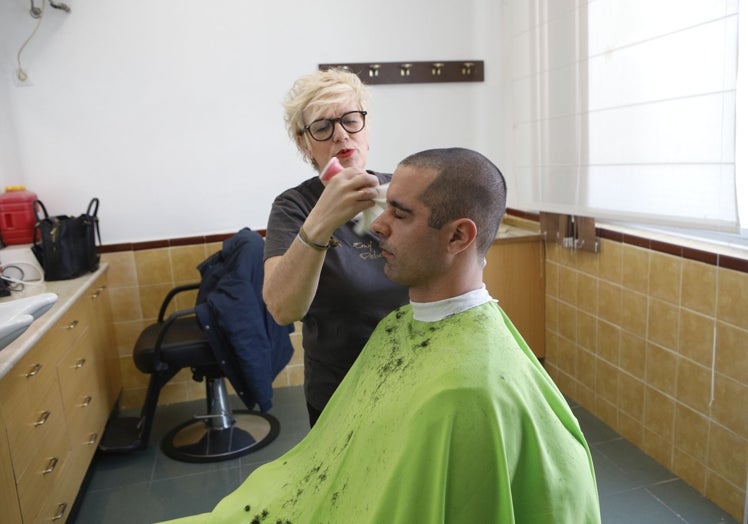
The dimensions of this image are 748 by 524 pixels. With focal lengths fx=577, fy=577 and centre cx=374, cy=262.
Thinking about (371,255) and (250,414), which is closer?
(371,255)

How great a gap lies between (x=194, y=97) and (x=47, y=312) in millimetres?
1447

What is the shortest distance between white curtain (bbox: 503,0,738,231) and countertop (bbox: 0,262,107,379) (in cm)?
219

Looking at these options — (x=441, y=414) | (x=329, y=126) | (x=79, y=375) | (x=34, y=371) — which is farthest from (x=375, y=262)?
(x=79, y=375)

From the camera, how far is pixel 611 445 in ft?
8.52

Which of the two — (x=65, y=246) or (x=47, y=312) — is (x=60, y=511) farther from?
(x=65, y=246)

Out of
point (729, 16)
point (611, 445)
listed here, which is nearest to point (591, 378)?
point (611, 445)

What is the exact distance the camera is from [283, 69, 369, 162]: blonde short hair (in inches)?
55.6

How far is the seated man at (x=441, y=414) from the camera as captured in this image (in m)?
0.97

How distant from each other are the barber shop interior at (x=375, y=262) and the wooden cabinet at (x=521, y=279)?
17 millimetres

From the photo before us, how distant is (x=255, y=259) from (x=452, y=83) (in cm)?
157

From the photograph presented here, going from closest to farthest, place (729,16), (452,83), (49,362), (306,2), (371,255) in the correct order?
(371,255)
(729,16)
(49,362)
(306,2)
(452,83)

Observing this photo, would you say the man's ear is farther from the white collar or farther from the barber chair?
the barber chair

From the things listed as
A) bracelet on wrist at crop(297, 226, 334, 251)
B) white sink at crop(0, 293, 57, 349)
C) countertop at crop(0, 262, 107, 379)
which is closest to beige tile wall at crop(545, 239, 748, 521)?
bracelet on wrist at crop(297, 226, 334, 251)

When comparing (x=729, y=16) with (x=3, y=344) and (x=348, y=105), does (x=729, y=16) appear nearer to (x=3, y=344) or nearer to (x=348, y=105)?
(x=348, y=105)
